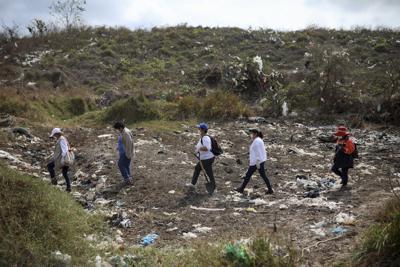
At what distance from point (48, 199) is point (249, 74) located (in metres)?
12.6

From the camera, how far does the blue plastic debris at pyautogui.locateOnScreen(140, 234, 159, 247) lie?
603cm

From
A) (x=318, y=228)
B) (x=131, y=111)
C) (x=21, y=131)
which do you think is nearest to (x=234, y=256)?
(x=318, y=228)

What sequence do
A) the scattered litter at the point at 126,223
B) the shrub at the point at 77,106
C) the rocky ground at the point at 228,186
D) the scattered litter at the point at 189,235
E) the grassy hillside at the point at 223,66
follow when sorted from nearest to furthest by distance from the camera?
1. the rocky ground at the point at 228,186
2. the scattered litter at the point at 189,235
3. the scattered litter at the point at 126,223
4. the grassy hillside at the point at 223,66
5. the shrub at the point at 77,106

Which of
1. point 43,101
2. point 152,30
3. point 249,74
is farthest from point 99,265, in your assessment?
point 152,30

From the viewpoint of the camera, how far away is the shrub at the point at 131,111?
14016 millimetres

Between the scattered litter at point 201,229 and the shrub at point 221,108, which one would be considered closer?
the scattered litter at point 201,229

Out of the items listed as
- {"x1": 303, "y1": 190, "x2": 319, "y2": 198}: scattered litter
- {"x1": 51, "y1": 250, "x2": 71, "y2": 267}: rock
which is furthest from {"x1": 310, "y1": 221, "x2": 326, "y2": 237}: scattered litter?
{"x1": 51, "y1": 250, "x2": 71, "y2": 267}: rock

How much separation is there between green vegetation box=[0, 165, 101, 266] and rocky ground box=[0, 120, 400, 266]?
617 millimetres

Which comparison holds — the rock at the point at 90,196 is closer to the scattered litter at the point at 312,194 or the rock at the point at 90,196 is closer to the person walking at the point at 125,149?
the person walking at the point at 125,149

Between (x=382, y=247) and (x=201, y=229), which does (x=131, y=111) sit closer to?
(x=201, y=229)

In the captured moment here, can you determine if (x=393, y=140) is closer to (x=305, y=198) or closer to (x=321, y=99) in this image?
(x=321, y=99)

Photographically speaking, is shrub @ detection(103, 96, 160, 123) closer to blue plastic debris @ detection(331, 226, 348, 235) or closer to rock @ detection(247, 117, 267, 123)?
rock @ detection(247, 117, 267, 123)

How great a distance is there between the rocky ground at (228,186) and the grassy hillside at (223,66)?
2.06m

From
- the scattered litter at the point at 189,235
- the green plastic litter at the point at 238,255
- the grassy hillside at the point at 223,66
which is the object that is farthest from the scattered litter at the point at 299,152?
the green plastic litter at the point at 238,255
